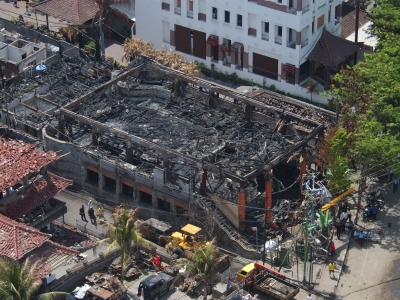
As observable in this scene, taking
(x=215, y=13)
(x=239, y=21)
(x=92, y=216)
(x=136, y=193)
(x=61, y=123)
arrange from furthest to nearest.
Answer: (x=215, y=13) < (x=239, y=21) < (x=61, y=123) < (x=136, y=193) < (x=92, y=216)

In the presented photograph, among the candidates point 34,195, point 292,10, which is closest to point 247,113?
point 292,10

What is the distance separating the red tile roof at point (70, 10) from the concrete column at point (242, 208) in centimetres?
4120

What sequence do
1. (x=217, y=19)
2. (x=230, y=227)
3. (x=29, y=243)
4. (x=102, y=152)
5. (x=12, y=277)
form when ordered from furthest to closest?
(x=217, y=19) → (x=102, y=152) → (x=230, y=227) → (x=29, y=243) → (x=12, y=277)

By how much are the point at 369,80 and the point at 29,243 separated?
40.2 m

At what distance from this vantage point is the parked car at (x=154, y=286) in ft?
255

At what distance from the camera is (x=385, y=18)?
10988 centimetres

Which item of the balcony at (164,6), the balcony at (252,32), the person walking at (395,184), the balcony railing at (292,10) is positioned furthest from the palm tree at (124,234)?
the balcony at (164,6)

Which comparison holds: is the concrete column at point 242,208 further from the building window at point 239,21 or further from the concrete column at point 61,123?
the building window at point 239,21

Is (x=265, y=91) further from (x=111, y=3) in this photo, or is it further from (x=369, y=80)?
(x=111, y=3)

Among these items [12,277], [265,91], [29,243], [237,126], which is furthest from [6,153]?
[265,91]

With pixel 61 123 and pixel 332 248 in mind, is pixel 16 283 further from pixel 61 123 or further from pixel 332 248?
pixel 61 123

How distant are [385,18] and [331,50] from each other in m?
6.93

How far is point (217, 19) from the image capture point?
378ft

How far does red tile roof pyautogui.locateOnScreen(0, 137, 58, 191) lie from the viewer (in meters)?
80.1
